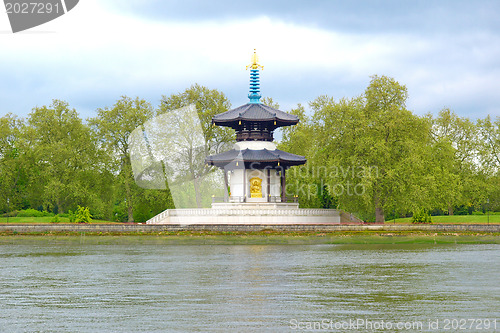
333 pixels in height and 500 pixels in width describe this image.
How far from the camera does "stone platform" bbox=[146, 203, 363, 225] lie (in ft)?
208

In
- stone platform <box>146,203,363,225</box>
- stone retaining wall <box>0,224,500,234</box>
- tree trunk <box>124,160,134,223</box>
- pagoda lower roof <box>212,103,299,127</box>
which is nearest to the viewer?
stone retaining wall <box>0,224,500,234</box>

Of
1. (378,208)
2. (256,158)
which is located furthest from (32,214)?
(378,208)

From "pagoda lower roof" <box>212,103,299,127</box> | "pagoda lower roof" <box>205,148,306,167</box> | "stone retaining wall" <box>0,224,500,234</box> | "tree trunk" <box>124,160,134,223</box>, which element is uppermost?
"pagoda lower roof" <box>212,103,299,127</box>

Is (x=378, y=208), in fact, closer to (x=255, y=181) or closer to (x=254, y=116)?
(x=255, y=181)

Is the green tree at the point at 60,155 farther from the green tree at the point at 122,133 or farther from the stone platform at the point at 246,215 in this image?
the stone platform at the point at 246,215

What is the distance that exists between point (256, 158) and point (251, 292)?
44.9 m

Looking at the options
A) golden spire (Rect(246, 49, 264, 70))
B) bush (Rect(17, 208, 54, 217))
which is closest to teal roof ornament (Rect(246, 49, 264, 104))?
golden spire (Rect(246, 49, 264, 70))

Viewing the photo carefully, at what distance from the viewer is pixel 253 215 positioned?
2514 inches

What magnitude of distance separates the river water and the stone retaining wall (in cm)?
1508

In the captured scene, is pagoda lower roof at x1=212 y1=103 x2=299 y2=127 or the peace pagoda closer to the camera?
the peace pagoda

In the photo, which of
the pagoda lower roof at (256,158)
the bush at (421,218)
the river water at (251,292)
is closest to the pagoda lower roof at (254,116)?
the pagoda lower roof at (256,158)

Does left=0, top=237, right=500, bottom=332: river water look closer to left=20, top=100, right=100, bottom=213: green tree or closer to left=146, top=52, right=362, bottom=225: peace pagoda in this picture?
left=146, top=52, right=362, bottom=225: peace pagoda

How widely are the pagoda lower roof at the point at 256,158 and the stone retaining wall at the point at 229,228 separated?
11.9m

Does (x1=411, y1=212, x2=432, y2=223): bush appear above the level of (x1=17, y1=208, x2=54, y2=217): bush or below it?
below
